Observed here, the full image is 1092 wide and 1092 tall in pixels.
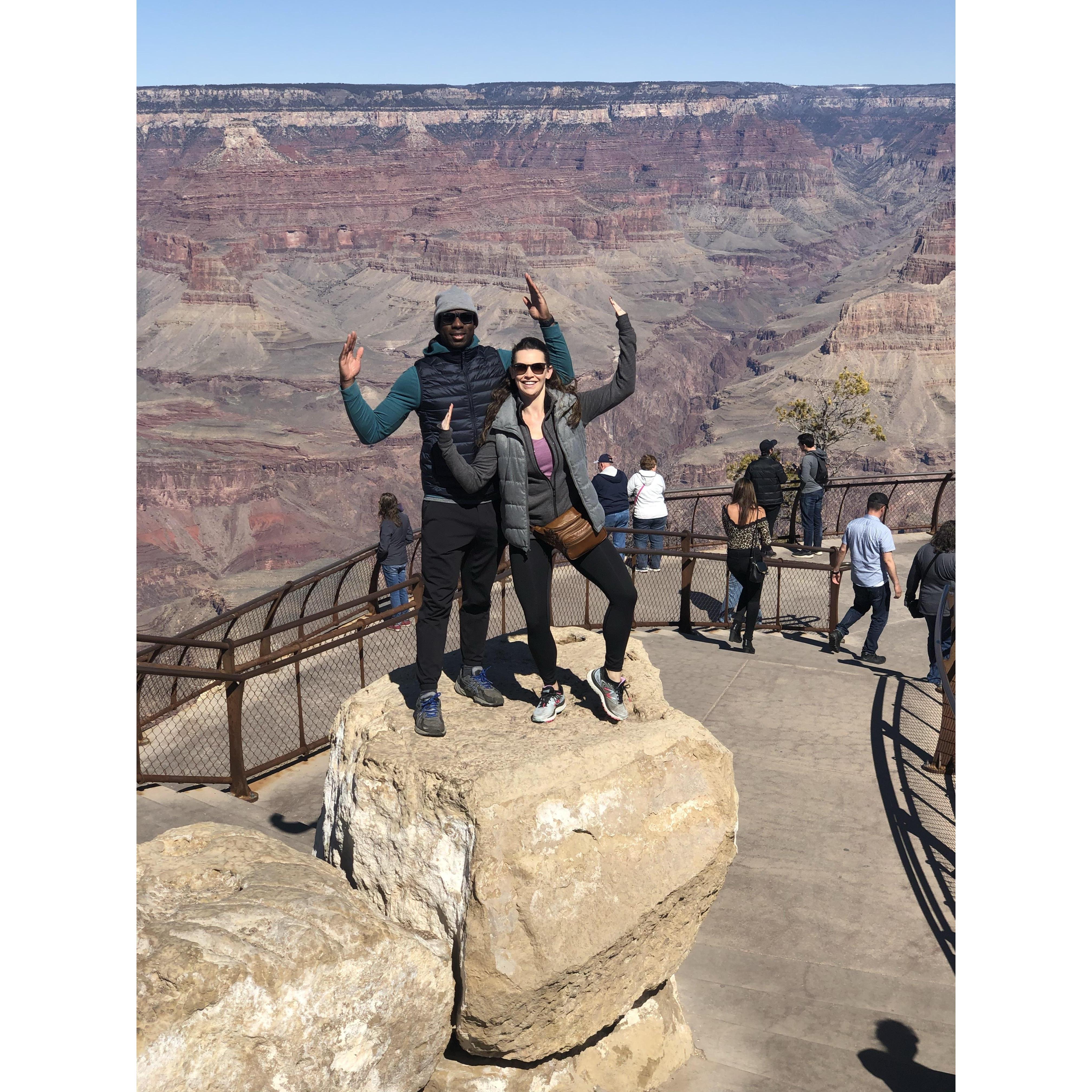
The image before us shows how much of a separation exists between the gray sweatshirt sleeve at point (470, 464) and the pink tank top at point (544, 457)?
0.16 metres

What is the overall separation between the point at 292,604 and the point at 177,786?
39.7 ft

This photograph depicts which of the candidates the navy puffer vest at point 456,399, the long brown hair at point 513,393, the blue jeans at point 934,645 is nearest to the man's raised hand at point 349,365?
the navy puffer vest at point 456,399

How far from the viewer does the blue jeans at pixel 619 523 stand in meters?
11.8

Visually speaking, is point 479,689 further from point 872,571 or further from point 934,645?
point 872,571

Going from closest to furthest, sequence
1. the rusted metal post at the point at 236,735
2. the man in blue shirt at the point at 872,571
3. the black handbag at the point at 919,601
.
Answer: the rusted metal post at the point at 236,735 < the black handbag at the point at 919,601 < the man in blue shirt at the point at 872,571

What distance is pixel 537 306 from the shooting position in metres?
4.58

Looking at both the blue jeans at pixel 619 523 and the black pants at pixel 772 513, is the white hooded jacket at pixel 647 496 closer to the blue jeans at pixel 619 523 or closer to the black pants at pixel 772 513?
the blue jeans at pixel 619 523

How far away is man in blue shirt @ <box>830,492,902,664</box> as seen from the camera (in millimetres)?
9062

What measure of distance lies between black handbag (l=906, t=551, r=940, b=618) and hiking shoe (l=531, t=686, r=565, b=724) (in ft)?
14.7

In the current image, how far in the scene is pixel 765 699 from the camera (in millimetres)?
8547

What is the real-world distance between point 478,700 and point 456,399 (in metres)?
1.40

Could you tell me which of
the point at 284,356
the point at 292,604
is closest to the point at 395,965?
the point at 292,604

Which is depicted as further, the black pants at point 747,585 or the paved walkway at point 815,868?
the black pants at point 747,585

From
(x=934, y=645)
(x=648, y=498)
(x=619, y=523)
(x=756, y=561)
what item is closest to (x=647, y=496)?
(x=648, y=498)
